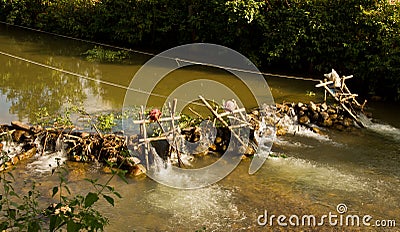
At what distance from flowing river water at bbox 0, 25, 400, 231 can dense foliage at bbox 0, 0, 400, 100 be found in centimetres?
173

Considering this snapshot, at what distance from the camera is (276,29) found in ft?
47.0

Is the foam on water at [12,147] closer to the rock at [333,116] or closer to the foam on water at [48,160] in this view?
the foam on water at [48,160]

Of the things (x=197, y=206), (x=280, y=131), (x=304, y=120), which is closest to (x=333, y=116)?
(x=304, y=120)

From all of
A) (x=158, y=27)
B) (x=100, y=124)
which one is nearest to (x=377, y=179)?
(x=100, y=124)

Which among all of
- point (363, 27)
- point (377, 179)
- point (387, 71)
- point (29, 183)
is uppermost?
point (363, 27)

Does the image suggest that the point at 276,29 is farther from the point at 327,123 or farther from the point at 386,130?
the point at 386,130

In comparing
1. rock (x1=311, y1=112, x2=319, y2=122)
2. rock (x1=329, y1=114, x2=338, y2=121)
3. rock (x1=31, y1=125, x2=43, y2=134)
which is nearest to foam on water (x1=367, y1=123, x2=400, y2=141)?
rock (x1=329, y1=114, x2=338, y2=121)

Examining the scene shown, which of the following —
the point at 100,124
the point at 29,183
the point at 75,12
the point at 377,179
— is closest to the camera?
the point at 29,183

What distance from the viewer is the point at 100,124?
948 centimetres

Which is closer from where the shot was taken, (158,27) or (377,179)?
(377,179)

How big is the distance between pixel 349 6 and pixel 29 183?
10.4 m

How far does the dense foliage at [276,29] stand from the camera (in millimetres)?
12789

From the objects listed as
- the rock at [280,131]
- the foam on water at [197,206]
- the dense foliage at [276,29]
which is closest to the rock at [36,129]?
the foam on water at [197,206]

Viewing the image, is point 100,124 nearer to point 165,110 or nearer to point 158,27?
point 165,110
